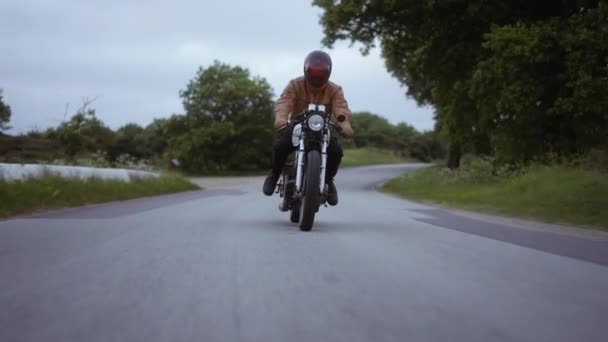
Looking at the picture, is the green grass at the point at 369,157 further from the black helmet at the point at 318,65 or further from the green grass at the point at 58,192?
the black helmet at the point at 318,65

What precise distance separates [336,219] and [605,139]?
1307 centimetres

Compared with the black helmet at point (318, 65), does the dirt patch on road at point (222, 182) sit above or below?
below

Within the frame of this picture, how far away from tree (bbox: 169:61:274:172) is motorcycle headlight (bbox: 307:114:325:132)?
46098 mm

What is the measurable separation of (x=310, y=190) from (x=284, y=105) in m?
1.37

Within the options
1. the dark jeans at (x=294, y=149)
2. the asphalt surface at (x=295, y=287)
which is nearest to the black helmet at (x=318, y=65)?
the dark jeans at (x=294, y=149)

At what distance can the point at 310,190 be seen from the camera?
22.3 ft

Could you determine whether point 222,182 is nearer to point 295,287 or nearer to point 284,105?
point 284,105

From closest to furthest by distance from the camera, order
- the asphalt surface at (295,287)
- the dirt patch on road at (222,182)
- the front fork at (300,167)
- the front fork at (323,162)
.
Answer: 1. the asphalt surface at (295,287)
2. the front fork at (323,162)
3. the front fork at (300,167)
4. the dirt patch on road at (222,182)

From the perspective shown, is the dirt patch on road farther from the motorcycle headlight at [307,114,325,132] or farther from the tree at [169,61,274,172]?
the motorcycle headlight at [307,114,325,132]

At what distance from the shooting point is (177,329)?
2.65 metres

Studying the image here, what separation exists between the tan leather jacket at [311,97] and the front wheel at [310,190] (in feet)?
3.20

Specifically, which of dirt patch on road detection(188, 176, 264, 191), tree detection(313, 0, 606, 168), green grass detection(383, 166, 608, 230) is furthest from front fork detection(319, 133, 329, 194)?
dirt patch on road detection(188, 176, 264, 191)

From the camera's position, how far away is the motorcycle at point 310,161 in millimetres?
6836

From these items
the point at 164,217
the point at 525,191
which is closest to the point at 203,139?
the point at 525,191
